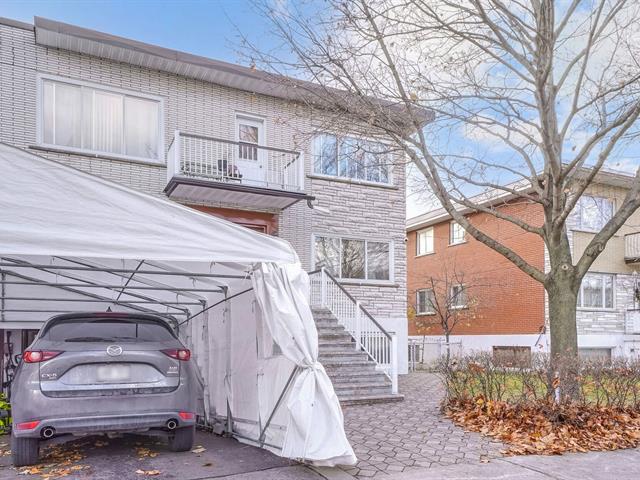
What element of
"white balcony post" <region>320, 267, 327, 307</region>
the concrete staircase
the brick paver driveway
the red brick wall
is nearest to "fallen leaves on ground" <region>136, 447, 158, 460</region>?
the brick paver driveway

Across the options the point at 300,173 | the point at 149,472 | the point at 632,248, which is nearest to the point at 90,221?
the point at 149,472

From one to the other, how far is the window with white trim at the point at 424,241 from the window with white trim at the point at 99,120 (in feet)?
49.4

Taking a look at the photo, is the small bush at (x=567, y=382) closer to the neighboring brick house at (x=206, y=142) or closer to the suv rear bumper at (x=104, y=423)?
the neighboring brick house at (x=206, y=142)

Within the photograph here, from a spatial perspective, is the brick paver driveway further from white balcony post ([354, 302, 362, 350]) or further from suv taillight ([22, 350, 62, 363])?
suv taillight ([22, 350, 62, 363])

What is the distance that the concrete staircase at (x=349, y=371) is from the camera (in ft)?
32.6

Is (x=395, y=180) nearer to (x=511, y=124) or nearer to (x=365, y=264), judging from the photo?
(x=365, y=264)

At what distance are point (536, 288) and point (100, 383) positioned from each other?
16733 mm

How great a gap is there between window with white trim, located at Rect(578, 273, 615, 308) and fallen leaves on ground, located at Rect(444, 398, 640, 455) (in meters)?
13.2

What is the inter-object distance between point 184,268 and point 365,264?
8.83 m

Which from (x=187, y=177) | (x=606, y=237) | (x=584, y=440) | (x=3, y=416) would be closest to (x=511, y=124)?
(x=606, y=237)

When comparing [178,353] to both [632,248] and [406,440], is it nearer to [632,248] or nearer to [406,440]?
[406,440]

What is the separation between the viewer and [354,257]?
50.6 feet

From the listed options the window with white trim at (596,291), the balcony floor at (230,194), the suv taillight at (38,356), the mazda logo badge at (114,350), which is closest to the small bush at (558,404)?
the mazda logo badge at (114,350)

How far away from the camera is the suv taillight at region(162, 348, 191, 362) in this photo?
5.73m
